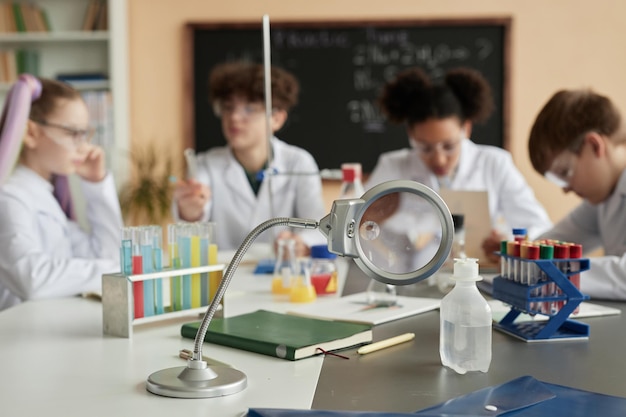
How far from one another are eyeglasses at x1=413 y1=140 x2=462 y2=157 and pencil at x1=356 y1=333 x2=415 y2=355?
153cm

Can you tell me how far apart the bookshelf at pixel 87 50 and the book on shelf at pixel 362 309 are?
8.53 feet

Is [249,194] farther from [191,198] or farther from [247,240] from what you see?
[247,240]

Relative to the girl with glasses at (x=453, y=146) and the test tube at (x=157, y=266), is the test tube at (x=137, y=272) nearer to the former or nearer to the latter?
the test tube at (x=157, y=266)

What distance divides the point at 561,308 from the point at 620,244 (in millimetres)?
980

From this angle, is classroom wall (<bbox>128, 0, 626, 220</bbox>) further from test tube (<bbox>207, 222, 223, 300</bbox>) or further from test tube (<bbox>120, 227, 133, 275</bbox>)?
test tube (<bbox>120, 227, 133, 275</bbox>)

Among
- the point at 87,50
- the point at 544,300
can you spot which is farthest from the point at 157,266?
the point at 87,50

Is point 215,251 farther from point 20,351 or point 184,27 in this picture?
point 184,27

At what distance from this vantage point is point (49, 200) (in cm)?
210

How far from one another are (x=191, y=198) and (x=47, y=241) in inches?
19.3

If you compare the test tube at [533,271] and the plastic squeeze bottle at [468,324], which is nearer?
the plastic squeeze bottle at [468,324]

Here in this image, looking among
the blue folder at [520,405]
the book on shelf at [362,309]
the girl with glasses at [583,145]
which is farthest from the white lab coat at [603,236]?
the blue folder at [520,405]

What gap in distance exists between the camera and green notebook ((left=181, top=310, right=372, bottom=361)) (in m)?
1.20

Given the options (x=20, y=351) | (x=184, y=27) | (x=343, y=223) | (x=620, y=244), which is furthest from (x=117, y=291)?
(x=184, y=27)

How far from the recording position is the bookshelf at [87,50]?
12.8 feet
